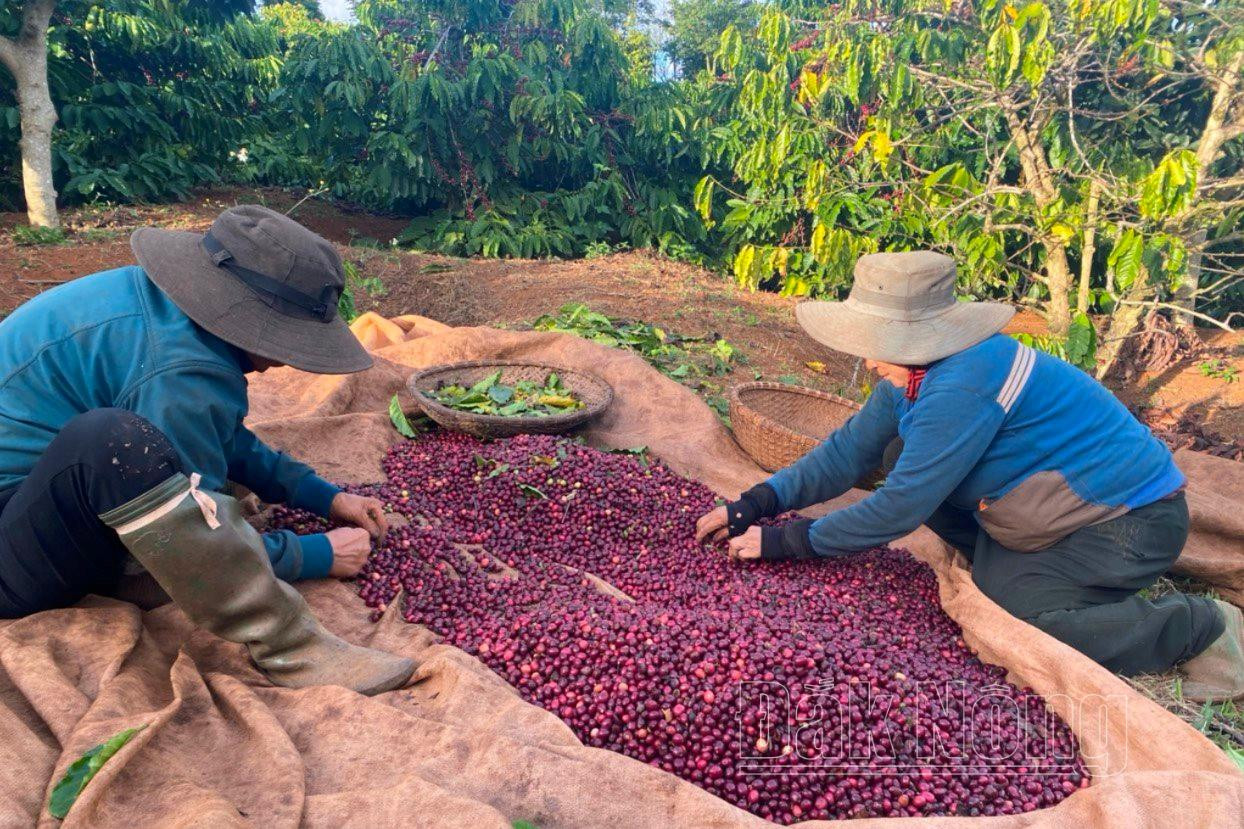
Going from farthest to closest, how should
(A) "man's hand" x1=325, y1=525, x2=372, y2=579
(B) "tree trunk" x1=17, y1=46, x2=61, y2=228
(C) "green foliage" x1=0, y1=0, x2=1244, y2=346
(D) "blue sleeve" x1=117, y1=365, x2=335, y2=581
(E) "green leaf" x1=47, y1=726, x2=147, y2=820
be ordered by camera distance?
(B) "tree trunk" x1=17, y1=46, x2=61, y2=228 < (C) "green foliage" x1=0, y1=0, x2=1244, y2=346 < (A) "man's hand" x1=325, y1=525, x2=372, y2=579 < (D) "blue sleeve" x1=117, y1=365, x2=335, y2=581 < (E) "green leaf" x1=47, y1=726, x2=147, y2=820

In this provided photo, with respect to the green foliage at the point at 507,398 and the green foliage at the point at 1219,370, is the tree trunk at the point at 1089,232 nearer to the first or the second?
the green foliage at the point at 1219,370

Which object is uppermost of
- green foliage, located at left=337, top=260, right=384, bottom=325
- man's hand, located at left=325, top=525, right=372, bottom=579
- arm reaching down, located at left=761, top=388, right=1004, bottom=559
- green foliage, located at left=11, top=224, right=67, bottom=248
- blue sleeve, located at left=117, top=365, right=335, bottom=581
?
blue sleeve, located at left=117, top=365, right=335, bottom=581

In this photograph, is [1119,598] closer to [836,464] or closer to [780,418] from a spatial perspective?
[836,464]

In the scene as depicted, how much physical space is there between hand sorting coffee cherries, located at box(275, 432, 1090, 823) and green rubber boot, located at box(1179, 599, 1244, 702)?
0.79 metres

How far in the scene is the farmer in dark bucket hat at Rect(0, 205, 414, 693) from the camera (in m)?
1.60

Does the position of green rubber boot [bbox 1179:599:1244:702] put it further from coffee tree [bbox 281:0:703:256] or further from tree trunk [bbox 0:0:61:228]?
tree trunk [bbox 0:0:61:228]

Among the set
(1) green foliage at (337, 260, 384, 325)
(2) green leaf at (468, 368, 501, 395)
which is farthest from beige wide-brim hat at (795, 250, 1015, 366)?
(1) green foliage at (337, 260, 384, 325)

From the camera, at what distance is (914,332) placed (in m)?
2.33

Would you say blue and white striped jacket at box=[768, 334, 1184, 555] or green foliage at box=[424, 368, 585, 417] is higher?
blue and white striped jacket at box=[768, 334, 1184, 555]

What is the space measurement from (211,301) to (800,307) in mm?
1747

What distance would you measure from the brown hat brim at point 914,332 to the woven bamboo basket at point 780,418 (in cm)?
110

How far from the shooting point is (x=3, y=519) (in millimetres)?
1688

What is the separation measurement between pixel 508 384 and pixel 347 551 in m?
1.85

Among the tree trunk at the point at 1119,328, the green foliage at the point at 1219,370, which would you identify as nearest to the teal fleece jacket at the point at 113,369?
the tree trunk at the point at 1119,328
